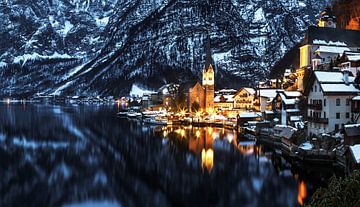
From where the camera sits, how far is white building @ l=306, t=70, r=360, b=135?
3866 cm

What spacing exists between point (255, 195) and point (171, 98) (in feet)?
291

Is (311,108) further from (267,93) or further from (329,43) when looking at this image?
(329,43)

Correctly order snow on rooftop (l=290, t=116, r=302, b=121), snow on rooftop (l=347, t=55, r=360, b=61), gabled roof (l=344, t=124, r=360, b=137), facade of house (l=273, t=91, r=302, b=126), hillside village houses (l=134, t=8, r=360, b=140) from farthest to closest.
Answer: facade of house (l=273, t=91, r=302, b=126)
snow on rooftop (l=290, t=116, r=302, b=121)
snow on rooftop (l=347, t=55, r=360, b=61)
hillside village houses (l=134, t=8, r=360, b=140)
gabled roof (l=344, t=124, r=360, b=137)

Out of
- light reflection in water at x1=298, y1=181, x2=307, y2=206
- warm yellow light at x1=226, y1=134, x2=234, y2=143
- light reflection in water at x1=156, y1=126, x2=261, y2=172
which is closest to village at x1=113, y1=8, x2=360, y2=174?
warm yellow light at x1=226, y1=134, x2=234, y2=143

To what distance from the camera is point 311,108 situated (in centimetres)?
4188

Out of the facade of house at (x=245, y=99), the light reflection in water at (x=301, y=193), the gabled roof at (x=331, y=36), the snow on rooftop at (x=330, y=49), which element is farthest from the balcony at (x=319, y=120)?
the facade of house at (x=245, y=99)

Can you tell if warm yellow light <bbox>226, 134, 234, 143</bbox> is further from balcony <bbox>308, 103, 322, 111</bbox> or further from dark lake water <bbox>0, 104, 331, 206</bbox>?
balcony <bbox>308, 103, 322, 111</bbox>

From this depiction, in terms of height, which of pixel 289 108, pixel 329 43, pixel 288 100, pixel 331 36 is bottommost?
pixel 289 108

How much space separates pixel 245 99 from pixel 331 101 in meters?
46.5

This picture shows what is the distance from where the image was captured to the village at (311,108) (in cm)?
3459

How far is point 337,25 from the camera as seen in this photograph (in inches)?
3703

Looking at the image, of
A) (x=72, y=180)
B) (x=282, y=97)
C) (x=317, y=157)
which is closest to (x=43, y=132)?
(x=72, y=180)

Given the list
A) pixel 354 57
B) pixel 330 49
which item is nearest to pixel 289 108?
pixel 354 57

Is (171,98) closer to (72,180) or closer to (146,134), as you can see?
(146,134)
